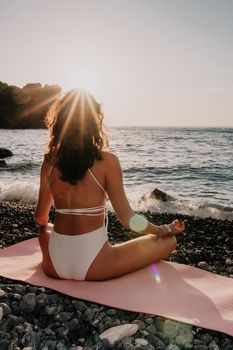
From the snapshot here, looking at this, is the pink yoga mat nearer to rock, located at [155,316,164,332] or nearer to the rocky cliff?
rock, located at [155,316,164,332]

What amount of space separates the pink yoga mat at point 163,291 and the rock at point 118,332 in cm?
35

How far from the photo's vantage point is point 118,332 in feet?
11.4

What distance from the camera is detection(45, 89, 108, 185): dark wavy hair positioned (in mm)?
4008

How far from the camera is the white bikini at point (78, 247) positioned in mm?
4305

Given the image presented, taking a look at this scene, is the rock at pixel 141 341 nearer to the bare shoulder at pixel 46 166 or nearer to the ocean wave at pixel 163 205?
the bare shoulder at pixel 46 166

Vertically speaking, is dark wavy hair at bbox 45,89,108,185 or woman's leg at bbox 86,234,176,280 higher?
dark wavy hair at bbox 45,89,108,185

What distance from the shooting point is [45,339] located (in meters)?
3.46

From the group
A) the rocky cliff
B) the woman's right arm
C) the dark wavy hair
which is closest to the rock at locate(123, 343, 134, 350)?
the woman's right arm

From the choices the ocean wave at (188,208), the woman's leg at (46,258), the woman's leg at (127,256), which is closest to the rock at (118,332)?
the woman's leg at (127,256)

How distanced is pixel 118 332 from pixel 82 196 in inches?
54.4

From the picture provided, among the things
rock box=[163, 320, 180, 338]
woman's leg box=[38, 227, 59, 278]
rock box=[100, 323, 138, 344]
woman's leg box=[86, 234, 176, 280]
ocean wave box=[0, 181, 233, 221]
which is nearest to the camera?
rock box=[100, 323, 138, 344]

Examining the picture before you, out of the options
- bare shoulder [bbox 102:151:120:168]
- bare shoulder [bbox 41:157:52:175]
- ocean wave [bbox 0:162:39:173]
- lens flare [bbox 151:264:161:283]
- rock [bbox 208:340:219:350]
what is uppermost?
bare shoulder [bbox 102:151:120:168]

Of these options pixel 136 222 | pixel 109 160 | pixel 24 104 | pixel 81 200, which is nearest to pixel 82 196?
pixel 81 200

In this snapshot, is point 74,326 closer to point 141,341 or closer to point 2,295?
point 141,341
